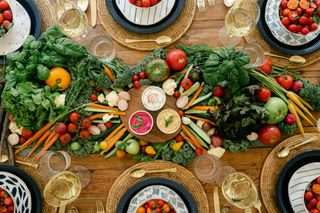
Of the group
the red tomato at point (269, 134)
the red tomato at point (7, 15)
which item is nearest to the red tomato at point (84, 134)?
the red tomato at point (7, 15)

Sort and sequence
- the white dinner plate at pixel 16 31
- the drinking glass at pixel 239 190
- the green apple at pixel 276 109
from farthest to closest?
the white dinner plate at pixel 16 31 → the green apple at pixel 276 109 → the drinking glass at pixel 239 190

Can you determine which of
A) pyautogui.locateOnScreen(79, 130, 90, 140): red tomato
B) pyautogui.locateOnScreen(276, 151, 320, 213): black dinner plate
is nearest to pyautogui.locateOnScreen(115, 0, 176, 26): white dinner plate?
pyautogui.locateOnScreen(79, 130, 90, 140): red tomato

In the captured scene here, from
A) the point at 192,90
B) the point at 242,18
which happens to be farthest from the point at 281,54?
the point at 192,90

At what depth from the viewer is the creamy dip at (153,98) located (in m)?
2.87

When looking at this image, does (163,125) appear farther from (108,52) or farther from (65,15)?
(65,15)

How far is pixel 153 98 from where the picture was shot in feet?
9.42

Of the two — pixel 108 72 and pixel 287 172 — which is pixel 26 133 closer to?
pixel 108 72

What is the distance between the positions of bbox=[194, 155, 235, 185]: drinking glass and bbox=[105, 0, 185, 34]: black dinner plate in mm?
990

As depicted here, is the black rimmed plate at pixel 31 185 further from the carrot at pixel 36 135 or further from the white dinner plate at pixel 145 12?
the white dinner plate at pixel 145 12

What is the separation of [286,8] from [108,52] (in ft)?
4.28

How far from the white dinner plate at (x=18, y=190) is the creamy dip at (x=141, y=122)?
2.82ft

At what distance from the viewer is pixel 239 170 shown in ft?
9.54

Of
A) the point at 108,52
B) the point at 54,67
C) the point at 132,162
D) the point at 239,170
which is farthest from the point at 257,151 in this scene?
the point at 54,67

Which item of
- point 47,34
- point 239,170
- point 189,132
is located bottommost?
point 239,170
